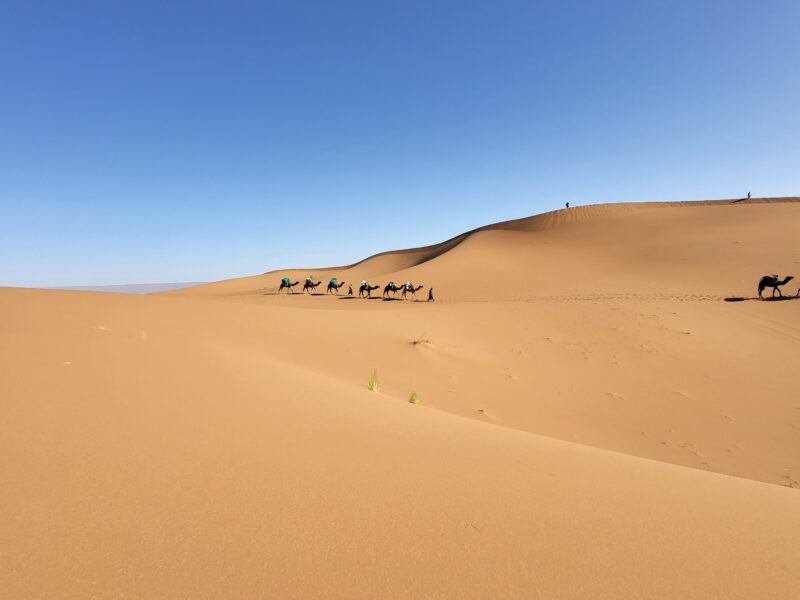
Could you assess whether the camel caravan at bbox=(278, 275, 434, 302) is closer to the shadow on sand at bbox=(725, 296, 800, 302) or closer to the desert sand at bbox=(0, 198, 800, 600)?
the shadow on sand at bbox=(725, 296, 800, 302)

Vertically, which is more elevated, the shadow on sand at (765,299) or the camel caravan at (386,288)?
the camel caravan at (386,288)

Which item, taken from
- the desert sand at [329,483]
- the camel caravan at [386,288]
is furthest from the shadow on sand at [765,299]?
the camel caravan at [386,288]

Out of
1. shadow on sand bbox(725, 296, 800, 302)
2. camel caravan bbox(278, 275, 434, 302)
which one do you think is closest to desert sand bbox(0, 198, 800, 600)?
shadow on sand bbox(725, 296, 800, 302)

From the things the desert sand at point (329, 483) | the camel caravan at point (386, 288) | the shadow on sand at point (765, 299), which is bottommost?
the desert sand at point (329, 483)

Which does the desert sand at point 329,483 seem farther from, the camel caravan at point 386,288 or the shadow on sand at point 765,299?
the camel caravan at point 386,288

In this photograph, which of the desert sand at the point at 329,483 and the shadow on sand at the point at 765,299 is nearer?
the desert sand at the point at 329,483

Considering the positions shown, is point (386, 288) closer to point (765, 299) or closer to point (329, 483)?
point (765, 299)

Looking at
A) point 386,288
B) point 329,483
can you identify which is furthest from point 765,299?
point 329,483

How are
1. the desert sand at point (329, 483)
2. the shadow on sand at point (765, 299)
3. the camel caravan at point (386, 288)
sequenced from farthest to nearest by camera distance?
the camel caravan at point (386, 288)
the shadow on sand at point (765, 299)
the desert sand at point (329, 483)

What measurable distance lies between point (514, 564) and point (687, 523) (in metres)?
1.10

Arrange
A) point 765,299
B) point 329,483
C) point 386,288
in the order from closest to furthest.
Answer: point 329,483 → point 765,299 → point 386,288

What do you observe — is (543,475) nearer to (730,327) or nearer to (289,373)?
(289,373)

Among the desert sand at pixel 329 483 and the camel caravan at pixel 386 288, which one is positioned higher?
the camel caravan at pixel 386 288

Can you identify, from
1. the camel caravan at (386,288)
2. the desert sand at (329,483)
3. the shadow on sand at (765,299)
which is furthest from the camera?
the camel caravan at (386,288)
